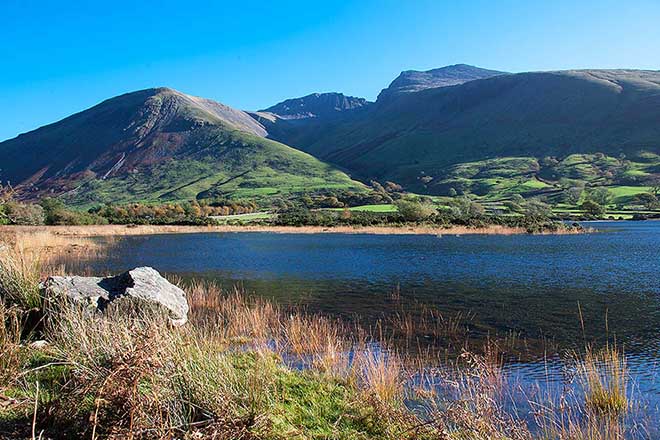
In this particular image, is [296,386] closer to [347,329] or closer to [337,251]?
[347,329]

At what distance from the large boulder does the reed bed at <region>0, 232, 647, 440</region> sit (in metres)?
0.67

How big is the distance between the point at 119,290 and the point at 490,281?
20.8 m

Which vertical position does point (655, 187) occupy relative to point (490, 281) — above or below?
below

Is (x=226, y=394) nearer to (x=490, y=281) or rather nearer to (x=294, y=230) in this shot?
(x=490, y=281)

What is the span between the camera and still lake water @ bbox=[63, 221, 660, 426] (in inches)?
636

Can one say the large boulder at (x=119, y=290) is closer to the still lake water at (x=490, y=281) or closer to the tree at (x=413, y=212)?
the still lake water at (x=490, y=281)

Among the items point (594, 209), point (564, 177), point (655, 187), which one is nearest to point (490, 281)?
point (594, 209)

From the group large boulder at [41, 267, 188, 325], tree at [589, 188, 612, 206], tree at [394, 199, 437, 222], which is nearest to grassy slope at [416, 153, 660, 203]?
tree at [589, 188, 612, 206]

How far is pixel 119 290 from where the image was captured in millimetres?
13500

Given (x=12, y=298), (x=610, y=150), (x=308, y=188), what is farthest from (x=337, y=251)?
(x=610, y=150)

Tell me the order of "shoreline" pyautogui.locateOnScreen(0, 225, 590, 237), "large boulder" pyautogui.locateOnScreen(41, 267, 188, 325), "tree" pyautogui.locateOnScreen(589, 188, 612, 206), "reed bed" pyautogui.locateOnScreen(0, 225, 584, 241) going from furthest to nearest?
"tree" pyautogui.locateOnScreen(589, 188, 612, 206), "reed bed" pyautogui.locateOnScreen(0, 225, 584, 241), "shoreline" pyautogui.locateOnScreen(0, 225, 590, 237), "large boulder" pyautogui.locateOnScreen(41, 267, 188, 325)

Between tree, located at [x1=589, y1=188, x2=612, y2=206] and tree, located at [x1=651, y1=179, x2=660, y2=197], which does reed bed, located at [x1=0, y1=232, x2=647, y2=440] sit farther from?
tree, located at [x1=651, y1=179, x2=660, y2=197]

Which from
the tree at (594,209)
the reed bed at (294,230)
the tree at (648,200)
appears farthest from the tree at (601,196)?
the reed bed at (294,230)

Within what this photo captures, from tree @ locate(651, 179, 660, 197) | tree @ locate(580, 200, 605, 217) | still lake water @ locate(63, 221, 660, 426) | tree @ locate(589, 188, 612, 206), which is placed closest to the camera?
still lake water @ locate(63, 221, 660, 426)
